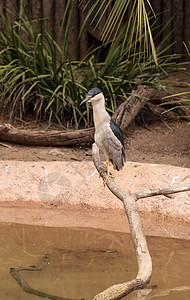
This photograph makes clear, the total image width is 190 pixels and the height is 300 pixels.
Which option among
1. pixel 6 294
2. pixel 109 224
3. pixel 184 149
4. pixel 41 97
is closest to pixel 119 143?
pixel 109 224

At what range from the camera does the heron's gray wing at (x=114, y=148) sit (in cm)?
258

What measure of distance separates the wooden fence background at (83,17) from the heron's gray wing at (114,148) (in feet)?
9.82

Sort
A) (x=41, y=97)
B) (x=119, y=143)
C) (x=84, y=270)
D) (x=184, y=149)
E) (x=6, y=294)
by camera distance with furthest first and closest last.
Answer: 1. (x=41, y=97)
2. (x=184, y=149)
3. (x=119, y=143)
4. (x=84, y=270)
5. (x=6, y=294)

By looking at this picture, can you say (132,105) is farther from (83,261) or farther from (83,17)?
(83,261)

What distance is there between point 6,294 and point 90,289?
36cm

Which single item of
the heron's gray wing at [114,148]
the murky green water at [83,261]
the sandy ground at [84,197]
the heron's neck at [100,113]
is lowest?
the murky green water at [83,261]

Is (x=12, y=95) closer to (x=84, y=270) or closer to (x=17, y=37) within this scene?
(x=17, y=37)

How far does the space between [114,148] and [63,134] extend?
167 cm

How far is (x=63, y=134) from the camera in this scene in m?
4.25

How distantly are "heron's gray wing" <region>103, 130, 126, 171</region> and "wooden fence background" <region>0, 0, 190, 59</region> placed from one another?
299 cm

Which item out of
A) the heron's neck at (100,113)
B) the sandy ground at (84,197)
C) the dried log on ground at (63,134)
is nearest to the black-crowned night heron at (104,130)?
the heron's neck at (100,113)

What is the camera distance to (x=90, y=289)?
2.13 metres

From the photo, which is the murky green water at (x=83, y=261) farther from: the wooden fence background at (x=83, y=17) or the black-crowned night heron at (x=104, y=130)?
the wooden fence background at (x=83, y=17)

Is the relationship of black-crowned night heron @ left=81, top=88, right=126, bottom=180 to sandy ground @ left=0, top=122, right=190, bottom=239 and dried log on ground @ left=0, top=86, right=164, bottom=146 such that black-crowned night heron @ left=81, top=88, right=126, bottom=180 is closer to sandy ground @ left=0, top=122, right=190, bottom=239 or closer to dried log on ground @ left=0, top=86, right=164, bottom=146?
sandy ground @ left=0, top=122, right=190, bottom=239
